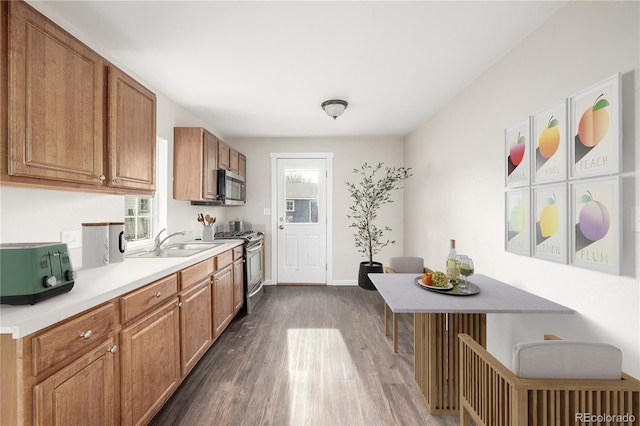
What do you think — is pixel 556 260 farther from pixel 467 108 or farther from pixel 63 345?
pixel 63 345

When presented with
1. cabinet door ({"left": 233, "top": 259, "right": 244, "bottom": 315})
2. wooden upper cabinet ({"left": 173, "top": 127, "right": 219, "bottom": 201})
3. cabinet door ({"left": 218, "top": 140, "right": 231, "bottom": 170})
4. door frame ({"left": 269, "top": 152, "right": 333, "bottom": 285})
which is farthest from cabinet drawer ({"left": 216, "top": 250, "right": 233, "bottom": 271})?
door frame ({"left": 269, "top": 152, "right": 333, "bottom": 285})

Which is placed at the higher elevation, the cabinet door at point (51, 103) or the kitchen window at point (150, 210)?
the cabinet door at point (51, 103)

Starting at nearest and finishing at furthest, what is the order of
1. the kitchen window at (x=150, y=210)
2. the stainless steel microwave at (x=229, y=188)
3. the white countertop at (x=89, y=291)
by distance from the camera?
1. the white countertop at (x=89, y=291)
2. the kitchen window at (x=150, y=210)
3. the stainless steel microwave at (x=229, y=188)

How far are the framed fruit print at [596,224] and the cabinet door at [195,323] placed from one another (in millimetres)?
2477

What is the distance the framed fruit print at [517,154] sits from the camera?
72.7 inches

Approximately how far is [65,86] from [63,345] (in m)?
1.25

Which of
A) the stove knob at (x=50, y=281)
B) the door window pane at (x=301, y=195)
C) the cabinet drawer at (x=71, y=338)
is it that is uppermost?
the door window pane at (x=301, y=195)

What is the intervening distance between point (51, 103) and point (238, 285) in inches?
94.9

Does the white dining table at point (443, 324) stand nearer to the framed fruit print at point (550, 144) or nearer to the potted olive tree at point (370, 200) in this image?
the framed fruit print at point (550, 144)

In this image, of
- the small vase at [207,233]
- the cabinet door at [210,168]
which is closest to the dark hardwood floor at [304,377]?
the small vase at [207,233]

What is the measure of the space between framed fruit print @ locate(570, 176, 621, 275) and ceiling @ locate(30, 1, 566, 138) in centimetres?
111

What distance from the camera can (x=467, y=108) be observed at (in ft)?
8.75

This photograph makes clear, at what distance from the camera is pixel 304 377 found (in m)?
2.19

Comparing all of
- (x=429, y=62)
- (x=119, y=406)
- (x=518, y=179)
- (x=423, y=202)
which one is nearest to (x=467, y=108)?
(x=429, y=62)
